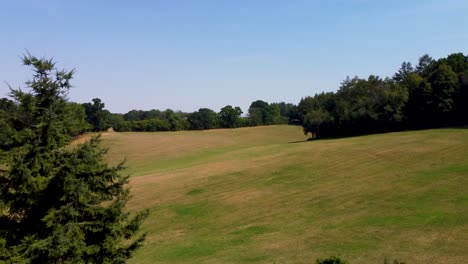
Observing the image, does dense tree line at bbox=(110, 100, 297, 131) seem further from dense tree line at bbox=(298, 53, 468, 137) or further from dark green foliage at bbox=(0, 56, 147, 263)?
dark green foliage at bbox=(0, 56, 147, 263)

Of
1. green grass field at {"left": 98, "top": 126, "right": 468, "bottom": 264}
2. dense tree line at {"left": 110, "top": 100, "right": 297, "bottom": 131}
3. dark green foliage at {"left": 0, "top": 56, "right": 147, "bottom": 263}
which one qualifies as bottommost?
green grass field at {"left": 98, "top": 126, "right": 468, "bottom": 264}

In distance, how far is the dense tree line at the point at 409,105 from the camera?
217ft

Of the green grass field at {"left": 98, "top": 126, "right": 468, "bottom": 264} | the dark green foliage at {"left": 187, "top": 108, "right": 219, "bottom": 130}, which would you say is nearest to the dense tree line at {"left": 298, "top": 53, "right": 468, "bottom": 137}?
the green grass field at {"left": 98, "top": 126, "right": 468, "bottom": 264}

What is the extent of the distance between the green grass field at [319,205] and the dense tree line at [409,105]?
1243 cm

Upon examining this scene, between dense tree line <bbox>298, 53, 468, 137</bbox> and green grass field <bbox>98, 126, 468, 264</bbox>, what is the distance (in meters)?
12.4

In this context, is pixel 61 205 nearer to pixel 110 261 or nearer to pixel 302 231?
pixel 110 261

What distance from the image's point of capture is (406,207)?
26547 millimetres

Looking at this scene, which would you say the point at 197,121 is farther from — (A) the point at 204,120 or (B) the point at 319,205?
(B) the point at 319,205

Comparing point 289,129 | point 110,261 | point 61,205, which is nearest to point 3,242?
point 61,205

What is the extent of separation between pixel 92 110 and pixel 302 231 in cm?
11529

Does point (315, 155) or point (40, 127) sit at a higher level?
point (40, 127)

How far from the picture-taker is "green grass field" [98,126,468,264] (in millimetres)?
20828

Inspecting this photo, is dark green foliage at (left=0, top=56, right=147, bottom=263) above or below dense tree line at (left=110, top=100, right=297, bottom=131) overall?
below

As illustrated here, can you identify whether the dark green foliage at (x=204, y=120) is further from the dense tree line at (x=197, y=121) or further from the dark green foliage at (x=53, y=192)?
the dark green foliage at (x=53, y=192)
